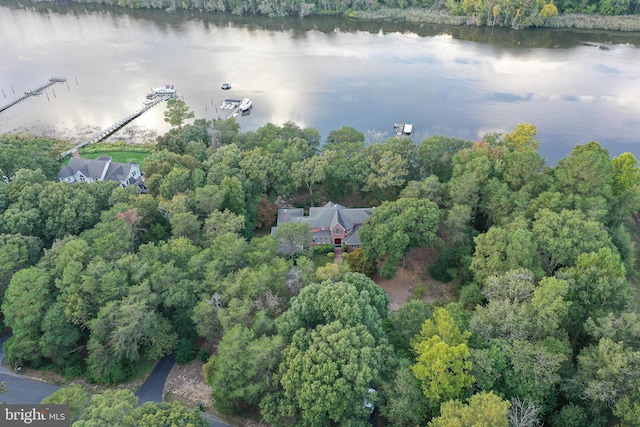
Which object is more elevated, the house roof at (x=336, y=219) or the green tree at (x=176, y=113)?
the green tree at (x=176, y=113)

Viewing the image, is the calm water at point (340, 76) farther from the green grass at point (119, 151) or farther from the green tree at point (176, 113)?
the green tree at point (176, 113)

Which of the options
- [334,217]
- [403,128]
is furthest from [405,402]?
[403,128]

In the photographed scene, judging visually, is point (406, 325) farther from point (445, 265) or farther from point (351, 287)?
point (445, 265)

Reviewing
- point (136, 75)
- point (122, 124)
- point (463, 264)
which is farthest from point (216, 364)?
point (136, 75)

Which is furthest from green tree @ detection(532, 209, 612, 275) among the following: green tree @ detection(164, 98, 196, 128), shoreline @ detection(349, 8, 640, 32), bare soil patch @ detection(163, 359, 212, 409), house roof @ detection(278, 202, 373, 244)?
shoreline @ detection(349, 8, 640, 32)

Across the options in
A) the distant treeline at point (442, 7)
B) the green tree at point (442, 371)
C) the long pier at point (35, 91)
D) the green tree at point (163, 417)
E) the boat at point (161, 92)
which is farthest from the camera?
the distant treeline at point (442, 7)

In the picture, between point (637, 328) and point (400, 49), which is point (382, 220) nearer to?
point (637, 328)

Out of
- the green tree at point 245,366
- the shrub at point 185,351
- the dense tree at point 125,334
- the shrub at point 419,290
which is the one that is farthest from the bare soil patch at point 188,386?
the shrub at point 419,290
